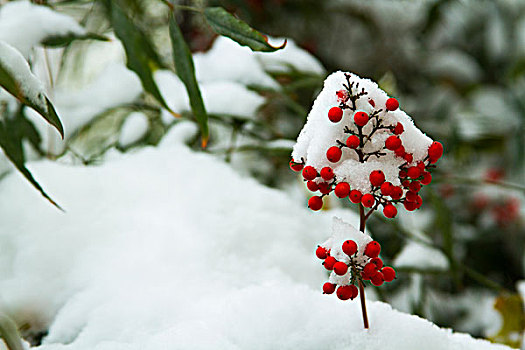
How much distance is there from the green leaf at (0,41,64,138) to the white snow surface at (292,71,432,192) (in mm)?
173

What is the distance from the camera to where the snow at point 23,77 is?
33 centimetres

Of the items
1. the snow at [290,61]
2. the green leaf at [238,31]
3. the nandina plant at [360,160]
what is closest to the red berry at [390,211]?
the nandina plant at [360,160]

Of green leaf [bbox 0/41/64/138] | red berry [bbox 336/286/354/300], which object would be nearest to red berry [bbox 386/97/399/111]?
red berry [bbox 336/286/354/300]

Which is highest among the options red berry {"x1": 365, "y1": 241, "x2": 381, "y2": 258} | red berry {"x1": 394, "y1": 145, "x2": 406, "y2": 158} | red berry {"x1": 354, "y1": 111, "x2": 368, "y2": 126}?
red berry {"x1": 354, "y1": 111, "x2": 368, "y2": 126}

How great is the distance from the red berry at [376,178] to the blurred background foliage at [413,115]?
0.95 ft

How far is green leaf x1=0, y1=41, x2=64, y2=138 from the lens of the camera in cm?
33

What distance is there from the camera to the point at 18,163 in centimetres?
37

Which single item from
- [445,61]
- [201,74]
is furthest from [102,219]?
[445,61]

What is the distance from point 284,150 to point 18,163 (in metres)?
0.28

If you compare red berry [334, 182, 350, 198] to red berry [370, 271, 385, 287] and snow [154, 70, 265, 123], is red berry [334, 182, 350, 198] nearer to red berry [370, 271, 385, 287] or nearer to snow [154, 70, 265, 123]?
red berry [370, 271, 385, 287]

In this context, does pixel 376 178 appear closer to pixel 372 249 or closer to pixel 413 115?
pixel 372 249

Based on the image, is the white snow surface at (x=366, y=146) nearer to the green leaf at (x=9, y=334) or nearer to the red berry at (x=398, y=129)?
the red berry at (x=398, y=129)

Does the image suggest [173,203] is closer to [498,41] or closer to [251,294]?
[251,294]

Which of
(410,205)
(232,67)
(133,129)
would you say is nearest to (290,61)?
(232,67)
